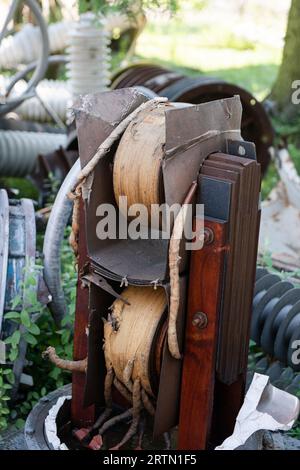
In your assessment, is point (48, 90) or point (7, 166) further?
point (48, 90)

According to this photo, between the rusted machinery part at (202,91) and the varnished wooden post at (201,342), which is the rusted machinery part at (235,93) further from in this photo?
the varnished wooden post at (201,342)

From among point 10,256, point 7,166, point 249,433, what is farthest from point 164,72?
point 249,433

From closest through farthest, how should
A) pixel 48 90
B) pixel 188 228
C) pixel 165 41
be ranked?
pixel 188 228
pixel 48 90
pixel 165 41

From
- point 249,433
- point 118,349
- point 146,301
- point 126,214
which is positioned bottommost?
point 249,433

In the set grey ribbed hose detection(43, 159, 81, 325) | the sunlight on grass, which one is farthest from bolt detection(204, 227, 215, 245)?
the sunlight on grass

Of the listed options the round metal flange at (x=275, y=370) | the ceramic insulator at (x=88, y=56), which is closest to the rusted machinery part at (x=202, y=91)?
the ceramic insulator at (x=88, y=56)

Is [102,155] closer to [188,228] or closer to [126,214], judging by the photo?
[126,214]

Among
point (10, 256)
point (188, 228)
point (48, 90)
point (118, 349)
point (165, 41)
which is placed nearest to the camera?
point (188, 228)

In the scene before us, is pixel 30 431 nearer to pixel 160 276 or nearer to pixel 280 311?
pixel 160 276

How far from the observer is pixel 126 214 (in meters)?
2.55

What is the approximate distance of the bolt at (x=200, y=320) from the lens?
94.4 inches

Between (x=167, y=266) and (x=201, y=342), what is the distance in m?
0.28

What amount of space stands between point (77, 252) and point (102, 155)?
40 cm

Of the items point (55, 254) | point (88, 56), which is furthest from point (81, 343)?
point (88, 56)
